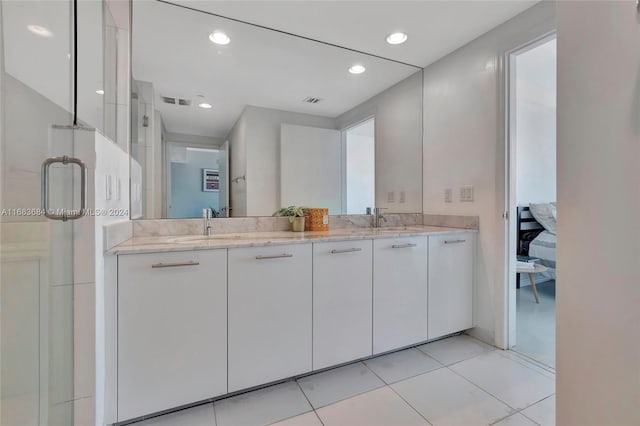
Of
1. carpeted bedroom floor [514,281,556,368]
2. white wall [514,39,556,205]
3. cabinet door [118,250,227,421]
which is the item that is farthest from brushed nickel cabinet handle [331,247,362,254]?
white wall [514,39,556,205]

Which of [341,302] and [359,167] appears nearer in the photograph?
[341,302]

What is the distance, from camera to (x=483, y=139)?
6.91 feet

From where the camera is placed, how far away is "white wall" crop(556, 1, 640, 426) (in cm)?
81

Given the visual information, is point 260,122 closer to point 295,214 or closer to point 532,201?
point 295,214

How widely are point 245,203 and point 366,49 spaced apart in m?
1.59

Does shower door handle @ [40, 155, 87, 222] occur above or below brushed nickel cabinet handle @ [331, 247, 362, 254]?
above

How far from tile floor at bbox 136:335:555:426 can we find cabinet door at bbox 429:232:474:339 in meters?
0.26

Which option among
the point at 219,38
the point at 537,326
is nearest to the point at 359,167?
the point at 219,38

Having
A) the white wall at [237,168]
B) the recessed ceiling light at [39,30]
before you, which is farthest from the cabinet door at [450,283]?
the recessed ceiling light at [39,30]

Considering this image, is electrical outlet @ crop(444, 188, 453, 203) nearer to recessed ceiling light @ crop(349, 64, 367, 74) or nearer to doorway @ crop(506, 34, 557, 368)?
doorway @ crop(506, 34, 557, 368)

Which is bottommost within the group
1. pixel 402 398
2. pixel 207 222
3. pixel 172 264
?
pixel 402 398

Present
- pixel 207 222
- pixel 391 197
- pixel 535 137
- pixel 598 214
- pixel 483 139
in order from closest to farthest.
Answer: pixel 598 214 → pixel 207 222 → pixel 483 139 → pixel 391 197 → pixel 535 137

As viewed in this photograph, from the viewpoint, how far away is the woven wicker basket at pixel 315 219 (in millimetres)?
2143

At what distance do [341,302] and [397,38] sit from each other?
1970 mm
